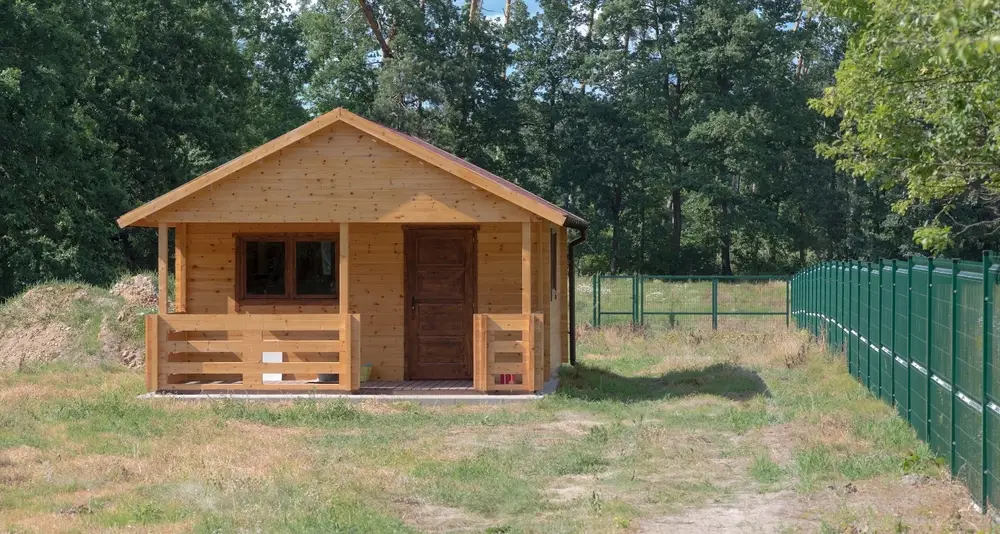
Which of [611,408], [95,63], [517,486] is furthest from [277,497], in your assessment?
[95,63]

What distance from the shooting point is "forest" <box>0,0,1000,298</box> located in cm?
3434

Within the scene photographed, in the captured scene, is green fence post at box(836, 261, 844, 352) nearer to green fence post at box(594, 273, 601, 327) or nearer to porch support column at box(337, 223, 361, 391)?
porch support column at box(337, 223, 361, 391)

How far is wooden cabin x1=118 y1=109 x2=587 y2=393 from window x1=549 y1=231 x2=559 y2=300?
0.13 metres

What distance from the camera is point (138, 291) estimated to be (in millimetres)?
23281

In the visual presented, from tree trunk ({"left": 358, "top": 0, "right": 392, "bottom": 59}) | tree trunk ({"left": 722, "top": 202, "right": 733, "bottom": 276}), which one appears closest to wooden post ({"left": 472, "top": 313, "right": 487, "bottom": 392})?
tree trunk ({"left": 358, "top": 0, "right": 392, "bottom": 59})

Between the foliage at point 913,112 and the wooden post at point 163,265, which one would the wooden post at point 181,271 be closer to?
the wooden post at point 163,265

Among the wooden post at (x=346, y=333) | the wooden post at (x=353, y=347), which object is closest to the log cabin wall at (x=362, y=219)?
the wooden post at (x=346, y=333)

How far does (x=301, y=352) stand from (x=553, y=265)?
4.50 meters

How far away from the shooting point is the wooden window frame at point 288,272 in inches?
647

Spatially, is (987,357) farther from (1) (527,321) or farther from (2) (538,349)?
(2) (538,349)

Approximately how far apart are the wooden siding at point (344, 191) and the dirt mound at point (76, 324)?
6799mm

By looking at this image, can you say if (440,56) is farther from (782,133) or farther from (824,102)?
(824,102)

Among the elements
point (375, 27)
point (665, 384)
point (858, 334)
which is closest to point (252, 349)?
point (665, 384)

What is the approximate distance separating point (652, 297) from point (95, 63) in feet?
63.8
